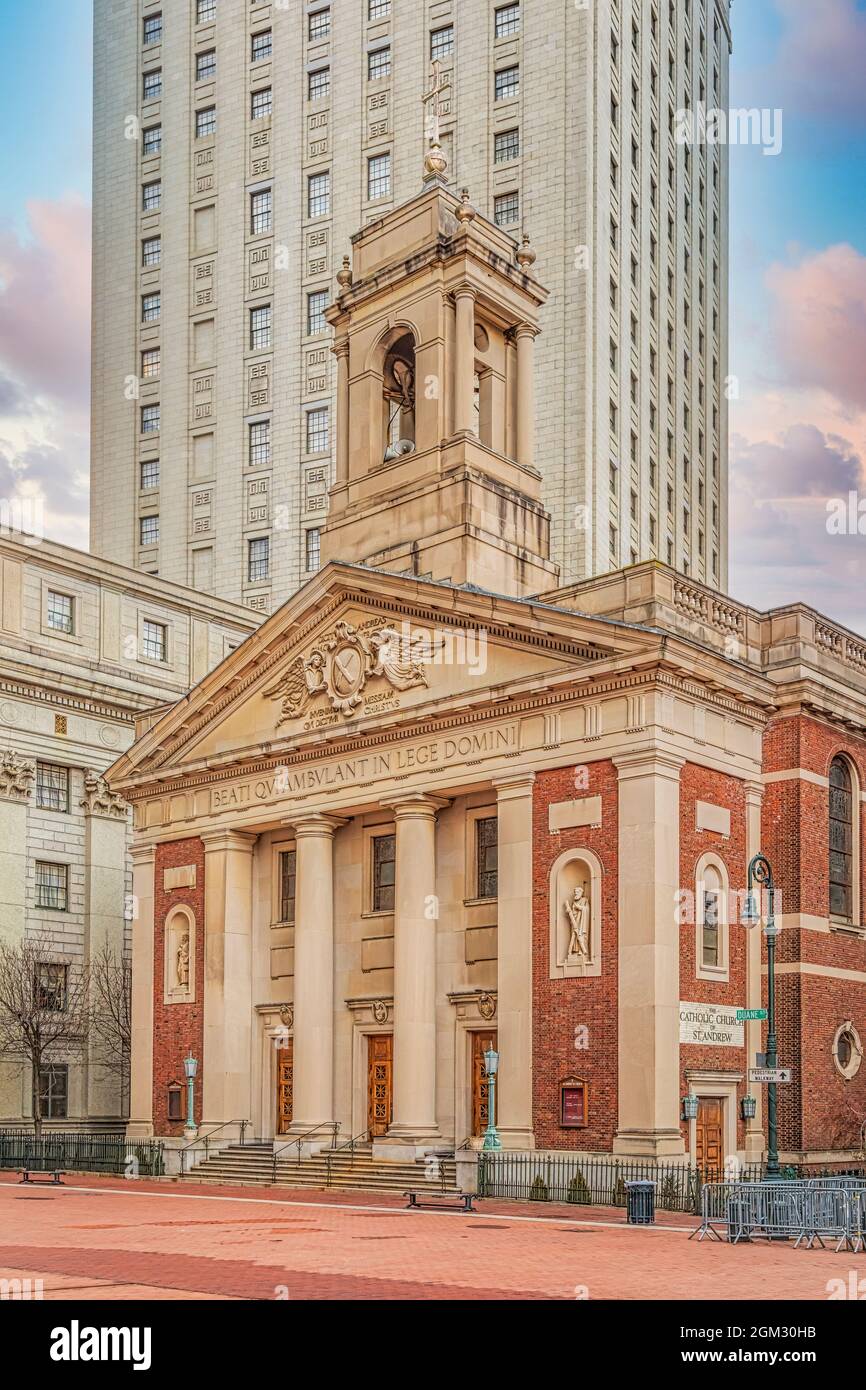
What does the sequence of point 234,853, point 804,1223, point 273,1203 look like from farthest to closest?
point 234,853
point 273,1203
point 804,1223

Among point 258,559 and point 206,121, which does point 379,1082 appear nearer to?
point 258,559

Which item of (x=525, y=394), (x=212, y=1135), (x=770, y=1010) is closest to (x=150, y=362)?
(x=525, y=394)

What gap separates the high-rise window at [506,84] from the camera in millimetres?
75188

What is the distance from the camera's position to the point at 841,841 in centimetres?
4203

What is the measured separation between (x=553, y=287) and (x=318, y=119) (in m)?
18.2

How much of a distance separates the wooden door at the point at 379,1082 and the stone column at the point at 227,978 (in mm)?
4596

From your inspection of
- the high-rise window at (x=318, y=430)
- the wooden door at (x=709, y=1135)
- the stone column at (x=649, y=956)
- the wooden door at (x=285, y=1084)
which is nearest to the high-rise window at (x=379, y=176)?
the high-rise window at (x=318, y=430)

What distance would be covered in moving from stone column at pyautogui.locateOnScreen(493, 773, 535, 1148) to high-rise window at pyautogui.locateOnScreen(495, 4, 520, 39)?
49.2 m

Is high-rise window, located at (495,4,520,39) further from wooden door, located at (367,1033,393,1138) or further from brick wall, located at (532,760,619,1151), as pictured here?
wooden door, located at (367,1033,393,1138)

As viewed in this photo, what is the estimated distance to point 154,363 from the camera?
283 ft

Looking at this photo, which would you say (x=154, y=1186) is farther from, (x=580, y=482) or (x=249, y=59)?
(x=249, y=59)

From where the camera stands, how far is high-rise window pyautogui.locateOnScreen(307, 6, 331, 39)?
8262cm

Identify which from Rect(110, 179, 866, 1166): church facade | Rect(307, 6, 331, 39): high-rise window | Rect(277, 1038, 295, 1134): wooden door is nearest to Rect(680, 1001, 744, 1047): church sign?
Rect(110, 179, 866, 1166): church facade

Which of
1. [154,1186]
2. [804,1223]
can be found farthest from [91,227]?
[804,1223]
